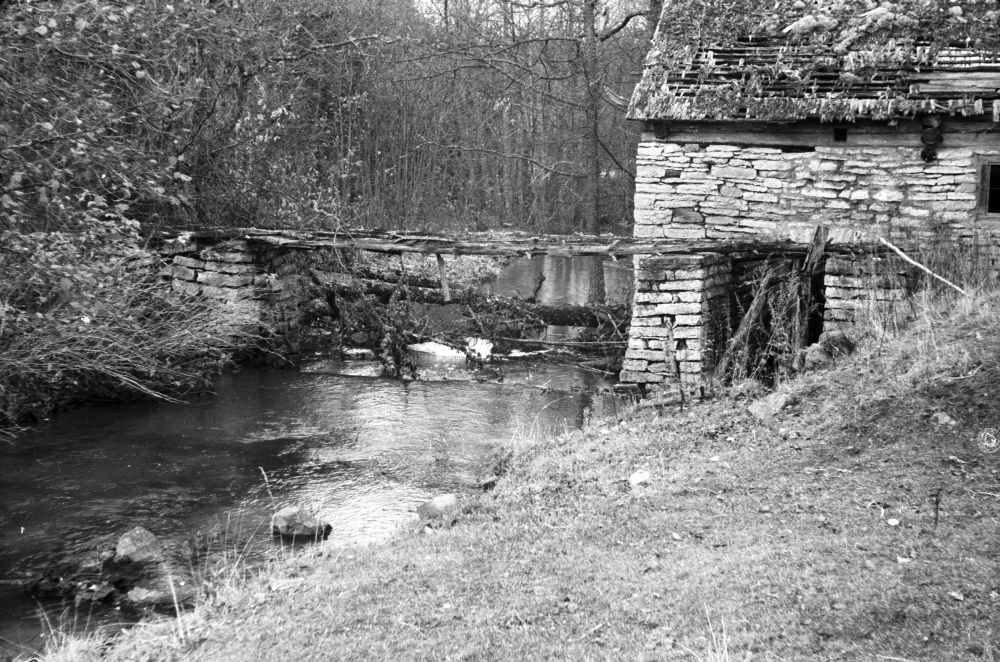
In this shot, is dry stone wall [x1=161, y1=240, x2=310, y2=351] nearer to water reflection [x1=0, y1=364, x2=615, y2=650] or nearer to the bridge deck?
the bridge deck

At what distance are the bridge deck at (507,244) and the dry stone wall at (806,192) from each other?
48 cm

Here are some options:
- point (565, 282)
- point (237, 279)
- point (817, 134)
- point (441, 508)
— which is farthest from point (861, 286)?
point (565, 282)

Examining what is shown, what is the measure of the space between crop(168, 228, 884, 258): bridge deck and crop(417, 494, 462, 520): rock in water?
4823mm

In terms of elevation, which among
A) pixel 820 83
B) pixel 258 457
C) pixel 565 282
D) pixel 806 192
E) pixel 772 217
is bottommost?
pixel 258 457

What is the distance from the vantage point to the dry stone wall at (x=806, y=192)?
33.5 ft

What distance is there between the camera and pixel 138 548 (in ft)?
19.9

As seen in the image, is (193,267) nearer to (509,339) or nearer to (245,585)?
(509,339)

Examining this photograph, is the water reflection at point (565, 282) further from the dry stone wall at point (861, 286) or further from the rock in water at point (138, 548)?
the rock in water at point (138, 548)

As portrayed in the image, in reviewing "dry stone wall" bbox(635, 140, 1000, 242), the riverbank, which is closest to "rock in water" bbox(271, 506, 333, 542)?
the riverbank

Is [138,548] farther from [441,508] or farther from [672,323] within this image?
[672,323]

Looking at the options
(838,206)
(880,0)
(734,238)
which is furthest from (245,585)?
(838,206)

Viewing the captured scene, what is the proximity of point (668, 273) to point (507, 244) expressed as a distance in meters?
1.98

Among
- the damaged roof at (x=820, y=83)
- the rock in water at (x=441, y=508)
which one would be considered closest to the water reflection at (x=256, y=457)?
the rock in water at (x=441, y=508)

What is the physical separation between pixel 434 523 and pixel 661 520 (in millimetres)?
1486
